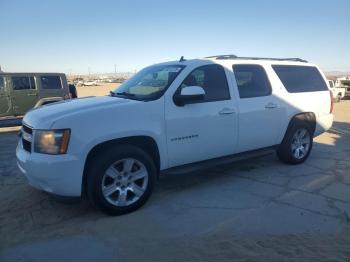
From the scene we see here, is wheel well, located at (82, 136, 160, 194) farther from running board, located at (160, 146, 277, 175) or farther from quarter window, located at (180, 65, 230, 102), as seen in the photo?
quarter window, located at (180, 65, 230, 102)

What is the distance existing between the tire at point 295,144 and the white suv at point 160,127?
0.02 metres

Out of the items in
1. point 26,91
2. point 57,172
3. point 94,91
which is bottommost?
point 94,91

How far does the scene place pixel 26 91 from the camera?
1139 centimetres

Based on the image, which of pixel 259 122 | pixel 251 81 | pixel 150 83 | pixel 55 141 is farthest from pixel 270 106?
pixel 55 141

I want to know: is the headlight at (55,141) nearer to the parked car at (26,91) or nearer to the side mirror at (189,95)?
the side mirror at (189,95)

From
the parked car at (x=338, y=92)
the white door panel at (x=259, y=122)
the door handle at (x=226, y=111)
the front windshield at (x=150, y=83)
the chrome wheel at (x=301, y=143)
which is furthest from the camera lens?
the parked car at (x=338, y=92)

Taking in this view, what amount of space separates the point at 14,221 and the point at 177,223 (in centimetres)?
195

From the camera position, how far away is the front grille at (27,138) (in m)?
4.08

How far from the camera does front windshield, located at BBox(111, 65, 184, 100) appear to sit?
4.67 metres

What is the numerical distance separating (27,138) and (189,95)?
2.07 meters

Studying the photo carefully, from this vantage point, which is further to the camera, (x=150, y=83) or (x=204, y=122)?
(x=150, y=83)

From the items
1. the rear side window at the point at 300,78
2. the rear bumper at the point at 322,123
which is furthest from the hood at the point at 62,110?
the rear bumper at the point at 322,123

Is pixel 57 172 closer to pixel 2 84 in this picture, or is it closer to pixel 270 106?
pixel 270 106

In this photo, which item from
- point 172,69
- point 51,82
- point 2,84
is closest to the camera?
point 172,69
